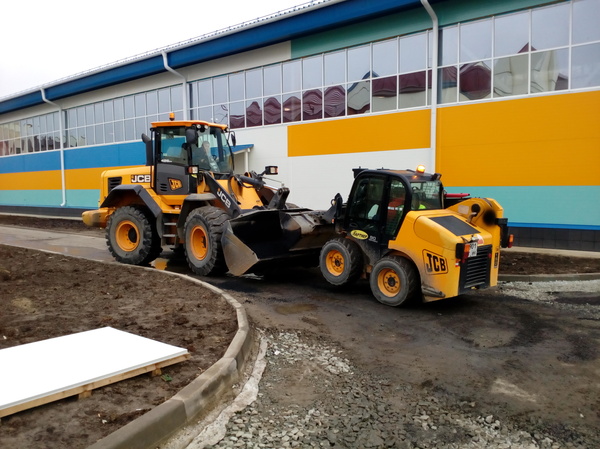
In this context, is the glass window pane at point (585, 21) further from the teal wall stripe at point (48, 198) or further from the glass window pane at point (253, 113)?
the teal wall stripe at point (48, 198)

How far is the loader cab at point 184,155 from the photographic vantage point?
10.2 meters

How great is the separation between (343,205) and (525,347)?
3.84 meters

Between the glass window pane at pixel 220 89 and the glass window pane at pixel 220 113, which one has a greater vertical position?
the glass window pane at pixel 220 89

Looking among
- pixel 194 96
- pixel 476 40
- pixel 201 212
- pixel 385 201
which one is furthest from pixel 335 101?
pixel 385 201

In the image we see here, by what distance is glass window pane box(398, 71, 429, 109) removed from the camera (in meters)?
15.1

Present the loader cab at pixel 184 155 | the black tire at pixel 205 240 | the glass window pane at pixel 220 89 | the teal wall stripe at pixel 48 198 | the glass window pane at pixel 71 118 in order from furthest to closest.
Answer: the glass window pane at pixel 71 118 < the teal wall stripe at pixel 48 198 < the glass window pane at pixel 220 89 < the loader cab at pixel 184 155 < the black tire at pixel 205 240

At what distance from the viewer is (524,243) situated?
13.4m

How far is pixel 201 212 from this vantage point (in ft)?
30.7

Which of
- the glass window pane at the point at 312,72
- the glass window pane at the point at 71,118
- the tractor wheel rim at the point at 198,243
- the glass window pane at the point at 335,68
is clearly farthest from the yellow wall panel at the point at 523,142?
the glass window pane at the point at 71,118

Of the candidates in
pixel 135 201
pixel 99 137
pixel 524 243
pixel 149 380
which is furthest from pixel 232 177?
pixel 99 137

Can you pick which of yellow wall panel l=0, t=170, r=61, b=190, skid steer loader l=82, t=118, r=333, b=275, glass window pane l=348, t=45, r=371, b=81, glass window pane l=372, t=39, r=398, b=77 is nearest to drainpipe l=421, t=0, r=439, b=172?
glass window pane l=372, t=39, r=398, b=77

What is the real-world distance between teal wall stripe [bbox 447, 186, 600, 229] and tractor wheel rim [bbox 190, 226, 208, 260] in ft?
27.8

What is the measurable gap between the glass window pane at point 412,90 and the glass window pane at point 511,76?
81.1 inches

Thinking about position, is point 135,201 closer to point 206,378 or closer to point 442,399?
point 206,378
